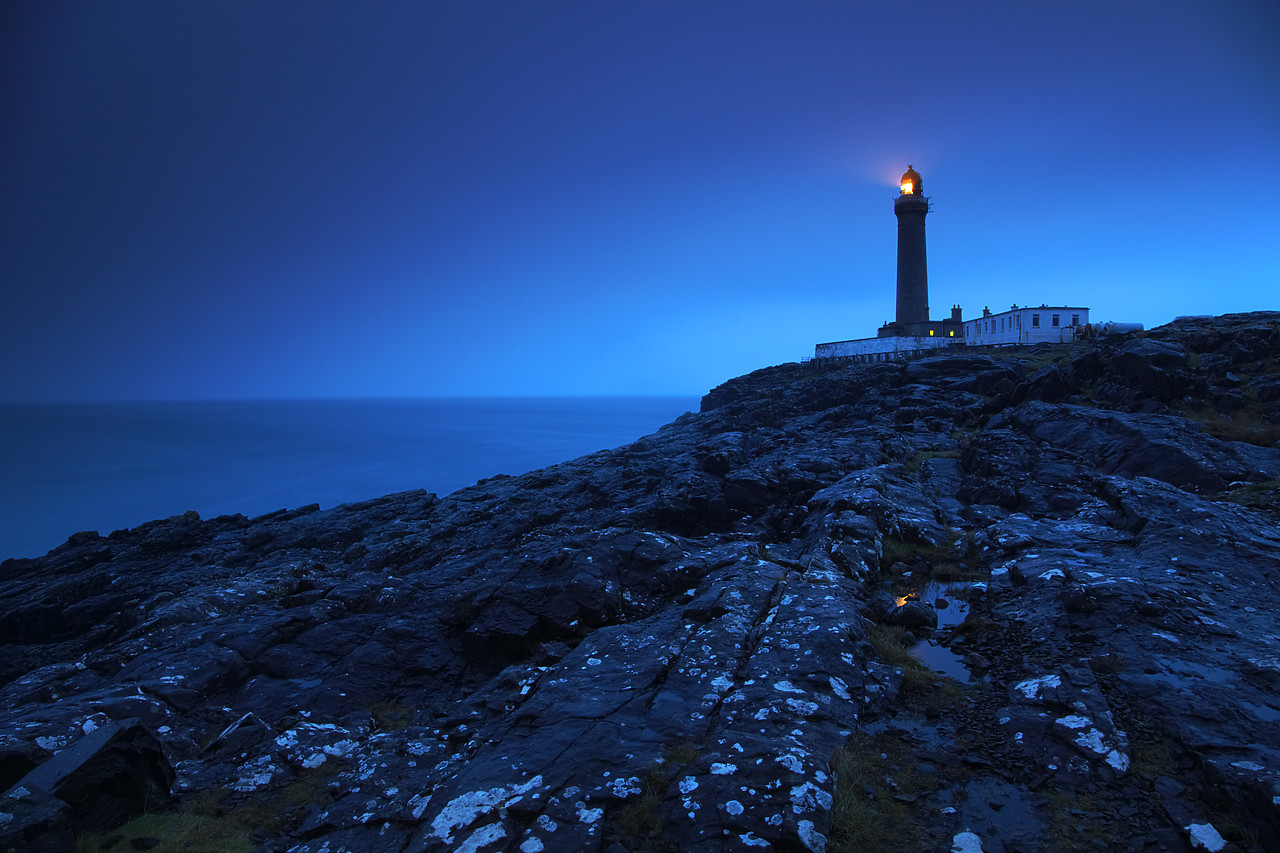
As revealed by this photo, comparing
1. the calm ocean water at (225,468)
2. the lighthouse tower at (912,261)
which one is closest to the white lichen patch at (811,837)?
the lighthouse tower at (912,261)

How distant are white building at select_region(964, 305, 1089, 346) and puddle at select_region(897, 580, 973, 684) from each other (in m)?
56.2

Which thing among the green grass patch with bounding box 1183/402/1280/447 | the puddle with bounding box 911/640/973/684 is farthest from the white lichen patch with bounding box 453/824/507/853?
the green grass patch with bounding box 1183/402/1280/447

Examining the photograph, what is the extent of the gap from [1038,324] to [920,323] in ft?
49.9

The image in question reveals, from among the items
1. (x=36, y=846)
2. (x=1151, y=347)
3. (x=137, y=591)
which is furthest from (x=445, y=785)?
(x=1151, y=347)

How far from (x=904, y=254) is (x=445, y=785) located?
84975mm

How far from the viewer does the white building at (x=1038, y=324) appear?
59000mm

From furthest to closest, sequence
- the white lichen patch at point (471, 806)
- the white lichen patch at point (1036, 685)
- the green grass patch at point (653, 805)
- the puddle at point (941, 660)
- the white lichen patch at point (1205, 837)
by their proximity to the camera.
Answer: the puddle at point (941, 660) < the white lichen patch at point (1036, 685) < the white lichen patch at point (471, 806) < the green grass patch at point (653, 805) < the white lichen patch at point (1205, 837)

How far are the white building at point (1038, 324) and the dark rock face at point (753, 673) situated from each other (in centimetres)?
3575

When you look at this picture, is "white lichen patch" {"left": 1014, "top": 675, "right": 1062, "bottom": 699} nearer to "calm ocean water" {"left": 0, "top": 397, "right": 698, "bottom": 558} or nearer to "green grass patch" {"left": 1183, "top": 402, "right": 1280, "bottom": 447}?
"green grass patch" {"left": 1183, "top": 402, "right": 1280, "bottom": 447}

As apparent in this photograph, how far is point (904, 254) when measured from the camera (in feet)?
257

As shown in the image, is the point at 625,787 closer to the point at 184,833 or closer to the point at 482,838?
the point at 482,838

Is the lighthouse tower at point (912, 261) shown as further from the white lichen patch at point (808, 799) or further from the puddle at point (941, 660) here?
the white lichen patch at point (808, 799)

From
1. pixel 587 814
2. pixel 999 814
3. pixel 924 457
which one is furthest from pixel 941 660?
pixel 924 457

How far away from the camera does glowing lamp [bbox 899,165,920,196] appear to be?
79.8 meters
